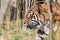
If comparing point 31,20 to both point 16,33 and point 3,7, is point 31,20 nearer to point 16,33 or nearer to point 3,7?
point 16,33

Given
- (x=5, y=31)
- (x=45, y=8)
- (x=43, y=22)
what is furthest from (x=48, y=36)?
(x=5, y=31)

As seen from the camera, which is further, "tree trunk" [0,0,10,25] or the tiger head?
"tree trunk" [0,0,10,25]

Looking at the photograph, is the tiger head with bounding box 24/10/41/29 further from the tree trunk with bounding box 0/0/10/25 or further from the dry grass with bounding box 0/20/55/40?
the tree trunk with bounding box 0/0/10/25

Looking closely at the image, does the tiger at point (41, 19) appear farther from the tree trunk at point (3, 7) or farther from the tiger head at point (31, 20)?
the tree trunk at point (3, 7)

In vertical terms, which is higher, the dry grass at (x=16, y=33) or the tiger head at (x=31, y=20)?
the tiger head at (x=31, y=20)

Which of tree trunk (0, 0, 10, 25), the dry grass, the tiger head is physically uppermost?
tree trunk (0, 0, 10, 25)

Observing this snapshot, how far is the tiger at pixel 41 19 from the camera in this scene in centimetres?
192

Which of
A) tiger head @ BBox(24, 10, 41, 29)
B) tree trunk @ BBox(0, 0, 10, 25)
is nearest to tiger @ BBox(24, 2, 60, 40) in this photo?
tiger head @ BBox(24, 10, 41, 29)

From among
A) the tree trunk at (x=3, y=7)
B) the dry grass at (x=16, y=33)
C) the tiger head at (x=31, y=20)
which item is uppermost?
the tree trunk at (x=3, y=7)

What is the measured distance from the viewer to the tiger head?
195 cm

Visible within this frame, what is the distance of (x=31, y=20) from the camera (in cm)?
196

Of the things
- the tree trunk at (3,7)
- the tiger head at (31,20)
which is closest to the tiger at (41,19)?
the tiger head at (31,20)

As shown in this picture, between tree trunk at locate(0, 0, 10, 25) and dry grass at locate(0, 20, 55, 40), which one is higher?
tree trunk at locate(0, 0, 10, 25)

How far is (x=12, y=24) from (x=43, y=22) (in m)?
0.29
